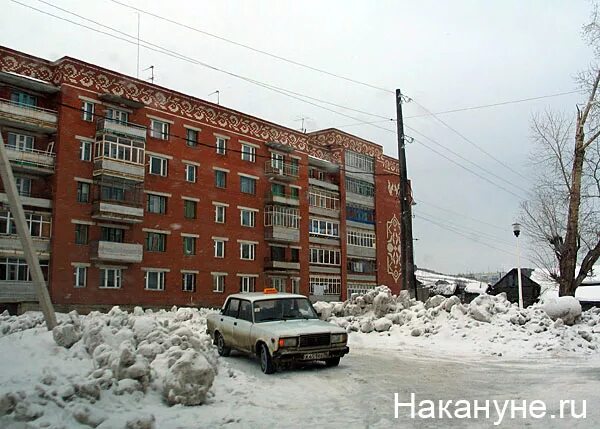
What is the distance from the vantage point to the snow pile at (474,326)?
1639cm

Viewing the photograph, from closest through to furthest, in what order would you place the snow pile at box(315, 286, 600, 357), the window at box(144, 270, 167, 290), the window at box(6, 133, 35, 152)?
the snow pile at box(315, 286, 600, 357), the window at box(6, 133, 35, 152), the window at box(144, 270, 167, 290)

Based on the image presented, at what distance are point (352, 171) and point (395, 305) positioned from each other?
3991 centimetres

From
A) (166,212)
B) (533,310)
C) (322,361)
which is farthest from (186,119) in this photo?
(322,361)

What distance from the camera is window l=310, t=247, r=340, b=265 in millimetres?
56406

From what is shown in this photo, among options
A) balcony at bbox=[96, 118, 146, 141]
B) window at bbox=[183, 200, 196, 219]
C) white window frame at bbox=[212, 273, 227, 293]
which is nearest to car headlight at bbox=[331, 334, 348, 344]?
balcony at bbox=[96, 118, 146, 141]

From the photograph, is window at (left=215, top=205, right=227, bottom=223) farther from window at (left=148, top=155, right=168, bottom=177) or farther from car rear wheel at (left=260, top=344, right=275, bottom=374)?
car rear wheel at (left=260, top=344, right=275, bottom=374)

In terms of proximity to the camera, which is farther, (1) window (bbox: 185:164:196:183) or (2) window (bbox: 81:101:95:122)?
(1) window (bbox: 185:164:196:183)

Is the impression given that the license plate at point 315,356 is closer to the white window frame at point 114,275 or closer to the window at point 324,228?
the white window frame at point 114,275

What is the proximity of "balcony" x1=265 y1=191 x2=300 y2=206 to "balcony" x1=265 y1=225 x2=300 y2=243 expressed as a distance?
2179 millimetres

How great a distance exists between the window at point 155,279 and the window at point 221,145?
1105 centimetres

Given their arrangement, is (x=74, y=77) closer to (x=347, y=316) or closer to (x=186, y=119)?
(x=186, y=119)

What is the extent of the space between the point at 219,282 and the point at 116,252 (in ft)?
33.2

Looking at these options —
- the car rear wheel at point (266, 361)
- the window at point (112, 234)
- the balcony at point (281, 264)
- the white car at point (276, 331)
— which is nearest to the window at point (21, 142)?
the window at point (112, 234)

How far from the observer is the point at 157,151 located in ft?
141
